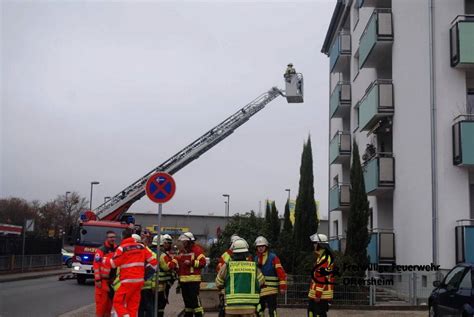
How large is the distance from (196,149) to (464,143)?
44.4ft

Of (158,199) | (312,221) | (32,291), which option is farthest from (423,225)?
(32,291)

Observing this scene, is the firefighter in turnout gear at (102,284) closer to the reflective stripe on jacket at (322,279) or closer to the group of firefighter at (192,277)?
the group of firefighter at (192,277)

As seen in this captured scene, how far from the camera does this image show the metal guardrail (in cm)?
2797

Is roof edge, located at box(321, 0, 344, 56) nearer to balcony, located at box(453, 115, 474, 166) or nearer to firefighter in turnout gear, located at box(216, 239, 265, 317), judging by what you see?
balcony, located at box(453, 115, 474, 166)

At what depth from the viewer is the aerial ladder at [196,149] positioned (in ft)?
89.3

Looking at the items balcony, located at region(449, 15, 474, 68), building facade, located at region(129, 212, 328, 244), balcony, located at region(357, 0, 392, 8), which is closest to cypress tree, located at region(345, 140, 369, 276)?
balcony, located at region(449, 15, 474, 68)

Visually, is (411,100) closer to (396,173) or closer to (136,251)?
(396,173)

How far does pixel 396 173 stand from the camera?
20.9 meters

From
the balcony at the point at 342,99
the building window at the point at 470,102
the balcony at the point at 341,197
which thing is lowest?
the balcony at the point at 341,197

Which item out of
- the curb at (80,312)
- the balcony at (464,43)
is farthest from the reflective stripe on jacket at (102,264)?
the balcony at (464,43)

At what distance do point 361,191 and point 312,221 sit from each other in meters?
3.98

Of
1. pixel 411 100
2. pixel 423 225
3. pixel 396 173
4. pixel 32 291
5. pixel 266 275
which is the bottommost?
pixel 32 291

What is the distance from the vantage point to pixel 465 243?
16438 mm

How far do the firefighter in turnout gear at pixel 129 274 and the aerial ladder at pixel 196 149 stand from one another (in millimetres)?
17160
